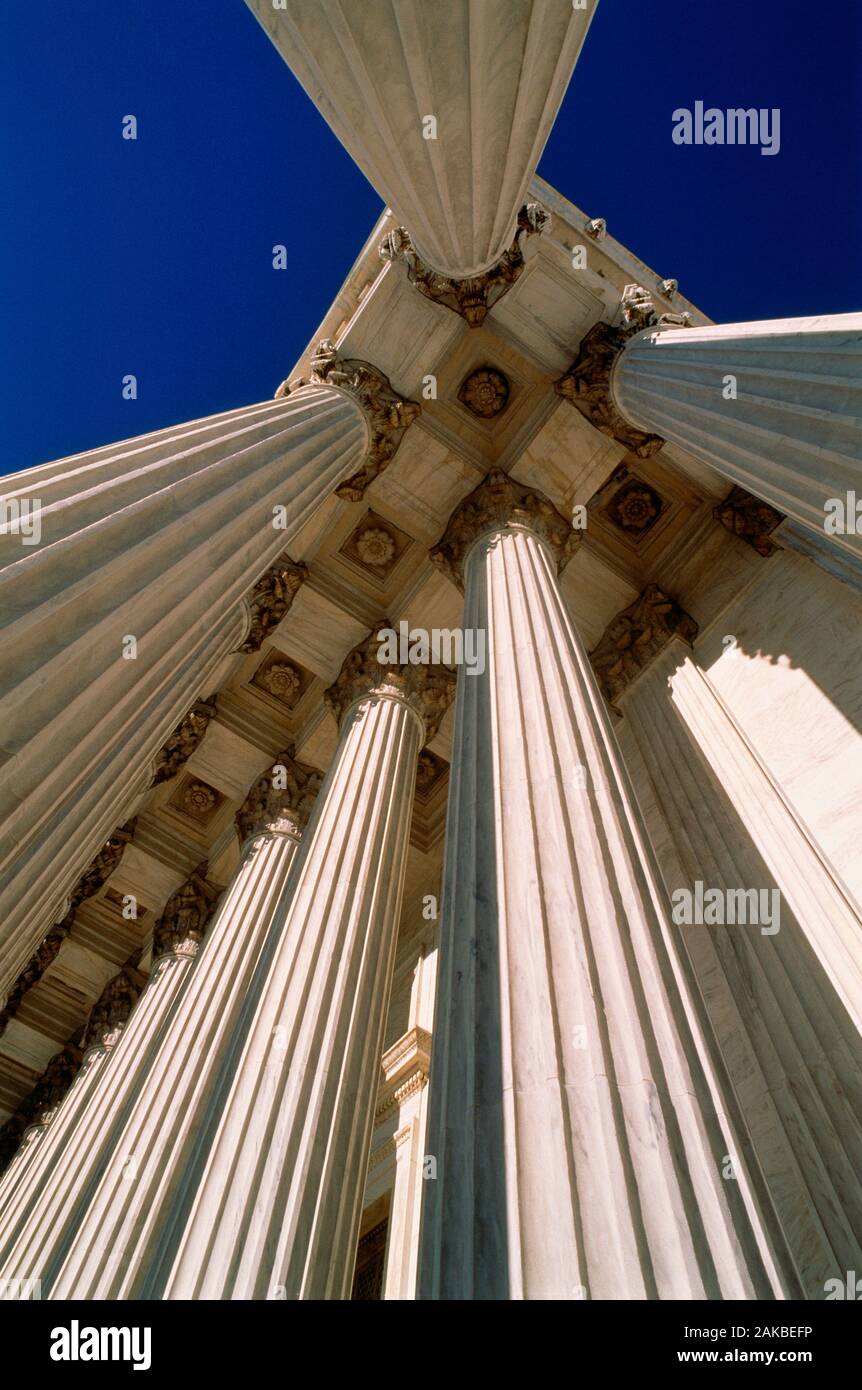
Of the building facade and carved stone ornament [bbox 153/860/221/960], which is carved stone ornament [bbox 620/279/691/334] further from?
carved stone ornament [bbox 153/860/221/960]

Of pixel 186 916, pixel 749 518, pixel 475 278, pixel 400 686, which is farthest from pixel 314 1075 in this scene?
pixel 749 518

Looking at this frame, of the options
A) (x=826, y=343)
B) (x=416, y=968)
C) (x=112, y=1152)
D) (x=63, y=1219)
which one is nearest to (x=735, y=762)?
(x=826, y=343)

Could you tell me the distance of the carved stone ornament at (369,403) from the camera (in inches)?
596

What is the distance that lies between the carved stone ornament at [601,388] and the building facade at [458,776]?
66 millimetres

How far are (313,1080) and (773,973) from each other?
5120 mm

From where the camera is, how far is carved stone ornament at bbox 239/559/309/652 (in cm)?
1627

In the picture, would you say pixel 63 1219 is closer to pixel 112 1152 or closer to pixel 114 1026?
pixel 112 1152

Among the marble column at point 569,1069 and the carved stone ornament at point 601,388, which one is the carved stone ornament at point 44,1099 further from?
the carved stone ornament at point 601,388

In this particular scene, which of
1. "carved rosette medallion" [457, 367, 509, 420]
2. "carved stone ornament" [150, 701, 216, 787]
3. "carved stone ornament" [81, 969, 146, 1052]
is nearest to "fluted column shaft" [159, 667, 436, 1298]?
"carved stone ornament" [150, 701, 216, 787]

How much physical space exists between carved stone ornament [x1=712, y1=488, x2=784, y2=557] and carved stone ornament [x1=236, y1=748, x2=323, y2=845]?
9.60 meters

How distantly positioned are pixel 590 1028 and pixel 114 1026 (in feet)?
57.6

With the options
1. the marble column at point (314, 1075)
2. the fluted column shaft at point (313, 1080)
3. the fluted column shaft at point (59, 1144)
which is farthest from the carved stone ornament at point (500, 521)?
the fluted column shaft at point (59, 1144)

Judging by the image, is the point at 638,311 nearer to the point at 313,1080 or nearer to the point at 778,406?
the point at 778,406
